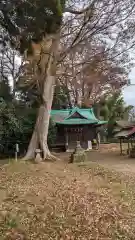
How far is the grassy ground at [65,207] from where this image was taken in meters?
5.56

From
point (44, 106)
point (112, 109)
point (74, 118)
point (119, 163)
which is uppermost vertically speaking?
point (112, 109)

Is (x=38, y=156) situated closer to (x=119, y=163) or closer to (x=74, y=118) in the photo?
(x=119, y=163)

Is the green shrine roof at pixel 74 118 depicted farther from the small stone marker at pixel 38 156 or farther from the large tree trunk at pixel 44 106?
the small stone marker at pixel 38 156

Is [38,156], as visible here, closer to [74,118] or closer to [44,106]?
[44,106]

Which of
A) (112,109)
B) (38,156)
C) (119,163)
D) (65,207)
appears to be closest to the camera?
(65,207)

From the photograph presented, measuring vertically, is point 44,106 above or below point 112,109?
below

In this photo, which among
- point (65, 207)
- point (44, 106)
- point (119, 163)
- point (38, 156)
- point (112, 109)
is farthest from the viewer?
point (112, 109)

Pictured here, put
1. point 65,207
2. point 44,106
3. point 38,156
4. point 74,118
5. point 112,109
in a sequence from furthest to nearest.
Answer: point 112,109
point 74,118
point 44,106
point 38,156
point 65,207

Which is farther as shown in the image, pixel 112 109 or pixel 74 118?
pixel 112 109

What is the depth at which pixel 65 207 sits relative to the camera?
671cm

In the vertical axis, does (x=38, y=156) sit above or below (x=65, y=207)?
above

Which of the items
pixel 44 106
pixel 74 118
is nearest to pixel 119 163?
pixel 44 106

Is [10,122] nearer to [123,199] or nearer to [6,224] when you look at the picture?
[123,199]

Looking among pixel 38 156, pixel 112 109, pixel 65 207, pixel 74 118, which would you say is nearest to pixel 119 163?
pixel 38 156
